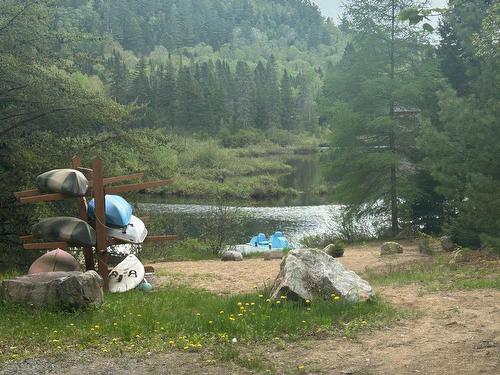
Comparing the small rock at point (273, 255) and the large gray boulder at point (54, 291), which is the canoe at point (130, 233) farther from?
the small rock at point (273, 255)

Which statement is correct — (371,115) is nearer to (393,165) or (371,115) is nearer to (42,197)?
(393,165)

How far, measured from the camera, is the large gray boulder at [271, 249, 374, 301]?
8281mm

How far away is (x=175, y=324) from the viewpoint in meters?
7.35

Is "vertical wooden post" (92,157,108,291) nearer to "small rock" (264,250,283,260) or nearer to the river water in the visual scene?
"small rock" (264,250,283,260)

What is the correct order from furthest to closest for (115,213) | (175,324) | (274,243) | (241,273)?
(274,243) < (241,273) < (115,213) < (175,324)

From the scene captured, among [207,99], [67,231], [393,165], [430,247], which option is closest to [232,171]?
[207,99]

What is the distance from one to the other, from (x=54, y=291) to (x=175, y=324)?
1619 millimetres

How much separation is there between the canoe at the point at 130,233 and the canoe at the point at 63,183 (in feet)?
3.34

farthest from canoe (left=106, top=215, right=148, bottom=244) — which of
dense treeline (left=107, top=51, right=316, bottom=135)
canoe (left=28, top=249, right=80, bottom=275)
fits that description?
dense treeline (left=107, top=51, right=316, bottom=135)

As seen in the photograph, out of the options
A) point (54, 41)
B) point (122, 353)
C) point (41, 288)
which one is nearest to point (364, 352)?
point (122, 353)

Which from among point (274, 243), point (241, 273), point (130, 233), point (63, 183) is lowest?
point (274, 243)

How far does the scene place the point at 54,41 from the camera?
1694 cm

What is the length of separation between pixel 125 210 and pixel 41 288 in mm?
3096

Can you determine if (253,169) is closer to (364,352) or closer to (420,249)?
(420,249)
